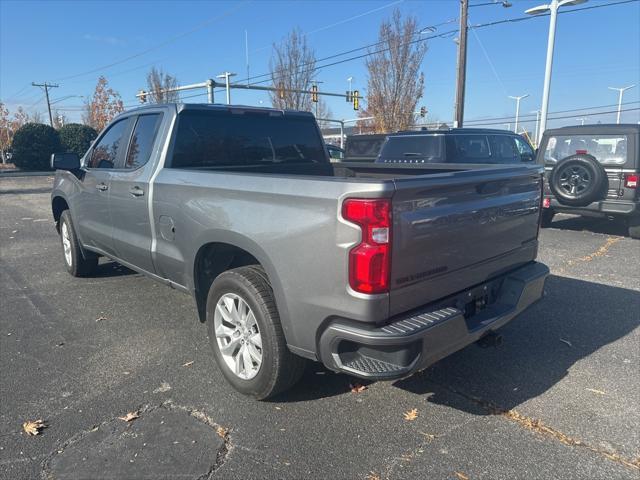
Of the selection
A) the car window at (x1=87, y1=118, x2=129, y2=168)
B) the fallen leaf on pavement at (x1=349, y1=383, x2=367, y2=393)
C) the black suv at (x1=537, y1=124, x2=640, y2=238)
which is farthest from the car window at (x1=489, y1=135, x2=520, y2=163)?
the fallen leaf on pavement at (x1=349, y1=383, x2=367, y2=393)

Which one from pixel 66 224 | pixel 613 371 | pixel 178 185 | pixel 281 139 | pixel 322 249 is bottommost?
pixel 613 371

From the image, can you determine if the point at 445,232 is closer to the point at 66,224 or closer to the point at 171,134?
the point at 171,134

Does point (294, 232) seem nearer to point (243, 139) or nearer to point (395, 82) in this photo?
point (243, 139)

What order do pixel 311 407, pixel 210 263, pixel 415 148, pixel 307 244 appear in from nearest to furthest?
pixel 307 244 → pixel 311 407 → pixel 210 263 → pixel 415 148

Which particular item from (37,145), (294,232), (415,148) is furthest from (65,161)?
(37,145)

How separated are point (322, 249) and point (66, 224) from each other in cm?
469

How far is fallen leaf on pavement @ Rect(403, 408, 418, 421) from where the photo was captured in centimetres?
307

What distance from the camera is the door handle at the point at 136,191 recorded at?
13.6 feet

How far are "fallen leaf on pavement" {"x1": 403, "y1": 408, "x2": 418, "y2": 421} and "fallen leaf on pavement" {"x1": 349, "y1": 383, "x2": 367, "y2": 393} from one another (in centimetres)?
39

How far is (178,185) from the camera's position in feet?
12.0

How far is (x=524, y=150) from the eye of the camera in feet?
35.1

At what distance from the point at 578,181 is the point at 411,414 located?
6.99m

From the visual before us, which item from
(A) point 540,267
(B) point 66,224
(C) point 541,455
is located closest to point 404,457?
(C) point 541,455

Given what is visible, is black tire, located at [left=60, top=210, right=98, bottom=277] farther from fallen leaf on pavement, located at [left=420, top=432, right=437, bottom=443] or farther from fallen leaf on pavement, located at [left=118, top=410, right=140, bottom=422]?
fallen leaf on pavement, located at [left=420, top=432, right=437, bottom=443]
